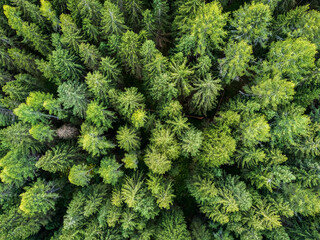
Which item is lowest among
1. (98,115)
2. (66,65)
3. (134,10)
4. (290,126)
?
(98,115)

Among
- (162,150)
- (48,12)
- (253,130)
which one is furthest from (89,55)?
(253,130)

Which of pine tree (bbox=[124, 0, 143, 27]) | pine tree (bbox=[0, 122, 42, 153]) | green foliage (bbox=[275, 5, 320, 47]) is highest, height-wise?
green foliage (bbox=[275, 5, 320, 47])

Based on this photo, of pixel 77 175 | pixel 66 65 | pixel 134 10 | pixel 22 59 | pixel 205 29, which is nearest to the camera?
pixel 205 29

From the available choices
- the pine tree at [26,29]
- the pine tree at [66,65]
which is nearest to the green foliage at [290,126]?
the pine tree at [66,65]

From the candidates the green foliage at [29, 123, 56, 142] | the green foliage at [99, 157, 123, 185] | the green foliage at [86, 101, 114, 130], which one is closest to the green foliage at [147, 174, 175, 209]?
the green foliage at [99, 157, 123, 185]

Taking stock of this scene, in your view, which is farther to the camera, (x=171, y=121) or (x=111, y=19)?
(x=171, y=121)

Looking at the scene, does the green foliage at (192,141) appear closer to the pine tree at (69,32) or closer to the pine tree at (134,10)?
the pine tree at (134,10)

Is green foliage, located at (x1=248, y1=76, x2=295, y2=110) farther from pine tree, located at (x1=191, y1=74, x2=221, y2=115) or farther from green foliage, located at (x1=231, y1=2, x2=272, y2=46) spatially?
green foliage, located at (x1=231, y1=2, x2=272, y2=46)

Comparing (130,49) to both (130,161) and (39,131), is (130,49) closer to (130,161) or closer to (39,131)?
(130,161)
